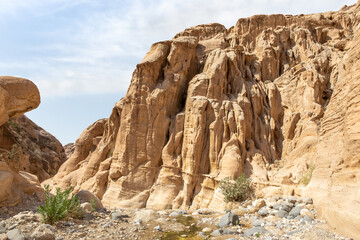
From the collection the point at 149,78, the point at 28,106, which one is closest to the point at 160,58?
the point at 149,78

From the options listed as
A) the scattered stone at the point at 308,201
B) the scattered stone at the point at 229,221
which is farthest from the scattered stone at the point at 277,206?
the scattered stone at the point at 229,221

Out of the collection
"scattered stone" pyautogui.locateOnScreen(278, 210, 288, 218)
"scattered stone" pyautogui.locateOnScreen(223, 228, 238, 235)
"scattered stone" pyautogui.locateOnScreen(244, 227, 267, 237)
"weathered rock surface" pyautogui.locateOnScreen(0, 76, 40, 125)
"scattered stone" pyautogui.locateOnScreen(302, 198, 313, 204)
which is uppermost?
"weathered rock surface" pyautogui.locateOnScreen(0, 76, 40, 125)

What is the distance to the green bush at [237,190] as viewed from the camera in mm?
18062

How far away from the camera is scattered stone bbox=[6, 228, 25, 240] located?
782 centimetres

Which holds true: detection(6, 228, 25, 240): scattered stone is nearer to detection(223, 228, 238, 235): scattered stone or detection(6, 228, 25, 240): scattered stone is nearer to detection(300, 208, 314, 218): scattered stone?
detection(223, 228, 238, 235): scattered stone

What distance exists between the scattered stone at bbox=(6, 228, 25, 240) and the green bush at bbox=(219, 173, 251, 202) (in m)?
12.9

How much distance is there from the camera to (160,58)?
90.2 feet

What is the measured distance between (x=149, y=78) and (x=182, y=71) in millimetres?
3343

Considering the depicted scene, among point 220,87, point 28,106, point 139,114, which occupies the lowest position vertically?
point 28,106

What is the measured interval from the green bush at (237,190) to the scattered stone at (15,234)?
12.9 m

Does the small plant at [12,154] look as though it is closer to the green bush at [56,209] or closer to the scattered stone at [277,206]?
the green bush at [56,209]

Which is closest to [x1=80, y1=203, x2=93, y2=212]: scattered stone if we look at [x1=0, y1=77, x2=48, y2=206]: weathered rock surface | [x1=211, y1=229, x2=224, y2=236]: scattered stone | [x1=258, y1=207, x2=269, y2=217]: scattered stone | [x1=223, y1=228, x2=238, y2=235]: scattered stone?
[x1=0, y1=77, x2=48, y2=206]: weathered rock surface

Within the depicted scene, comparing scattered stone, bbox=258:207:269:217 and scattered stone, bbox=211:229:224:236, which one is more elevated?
scattered stone, bbox=258:207:269:217

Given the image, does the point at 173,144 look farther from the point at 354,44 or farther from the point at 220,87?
the point at 354,44
